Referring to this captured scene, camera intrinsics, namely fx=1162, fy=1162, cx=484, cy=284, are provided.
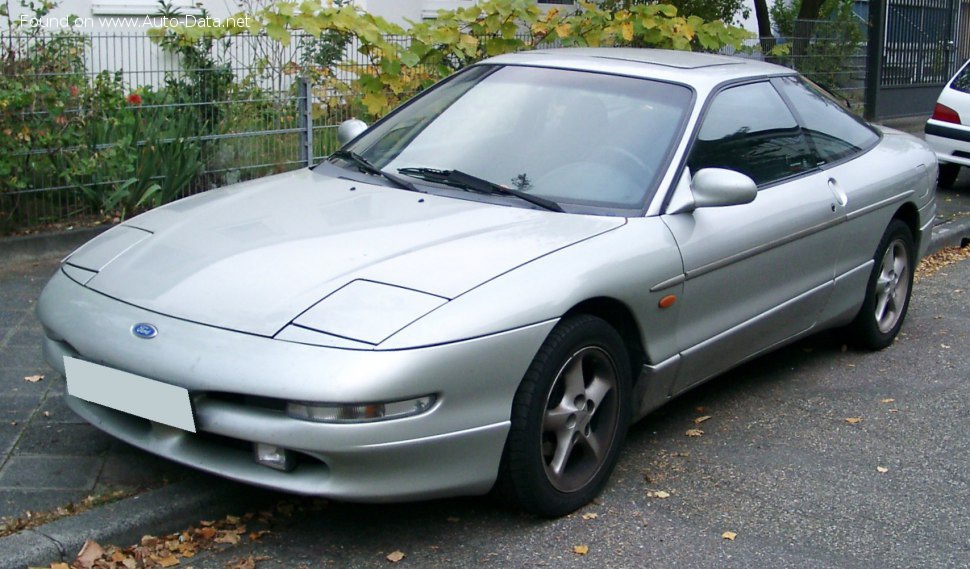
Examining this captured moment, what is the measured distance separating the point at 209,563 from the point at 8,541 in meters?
0.60

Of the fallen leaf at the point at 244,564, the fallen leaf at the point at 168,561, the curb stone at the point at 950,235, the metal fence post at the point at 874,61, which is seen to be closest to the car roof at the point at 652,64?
the fallen leaf at the point at 244,564

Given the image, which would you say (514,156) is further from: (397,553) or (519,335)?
(397,553)

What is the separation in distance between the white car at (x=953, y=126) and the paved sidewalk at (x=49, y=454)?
9140 millimetres

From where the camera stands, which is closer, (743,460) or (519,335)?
(519,335)

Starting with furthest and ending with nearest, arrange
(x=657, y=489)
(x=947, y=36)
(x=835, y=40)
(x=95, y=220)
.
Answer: (x=947, y=36) < (x=835, y=40) < (x=95, y=220) < (x=657, y=489)

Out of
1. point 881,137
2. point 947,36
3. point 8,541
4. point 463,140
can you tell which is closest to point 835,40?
point 947,36

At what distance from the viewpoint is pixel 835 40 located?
13781 mm

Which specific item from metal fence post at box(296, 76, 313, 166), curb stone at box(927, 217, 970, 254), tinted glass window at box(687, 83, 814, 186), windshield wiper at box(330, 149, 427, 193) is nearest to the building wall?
metal fence post at box(296, 76, 313, 166)

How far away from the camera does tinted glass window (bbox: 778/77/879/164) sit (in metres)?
5.57

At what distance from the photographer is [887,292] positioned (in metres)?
6.16

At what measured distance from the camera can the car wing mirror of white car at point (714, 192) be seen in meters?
4.40

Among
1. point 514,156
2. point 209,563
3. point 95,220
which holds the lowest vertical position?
point 209,563

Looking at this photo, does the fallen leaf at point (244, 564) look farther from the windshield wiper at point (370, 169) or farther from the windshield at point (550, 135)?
the windshield at point (550, 135)

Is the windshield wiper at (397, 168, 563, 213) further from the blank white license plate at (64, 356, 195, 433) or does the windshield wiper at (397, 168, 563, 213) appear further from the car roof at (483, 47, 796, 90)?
the blank white license plate at (64, 356, 195, 433)
